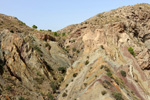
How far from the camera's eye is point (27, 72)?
34812mm

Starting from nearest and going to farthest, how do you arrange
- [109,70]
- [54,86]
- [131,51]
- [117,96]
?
[117,96], [109,70], [54,86], [131,51]

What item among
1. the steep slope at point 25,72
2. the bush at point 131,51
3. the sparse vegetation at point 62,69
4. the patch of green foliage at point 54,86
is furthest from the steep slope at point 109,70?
the steep slope at point 25,72

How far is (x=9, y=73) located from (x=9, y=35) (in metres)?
10.3

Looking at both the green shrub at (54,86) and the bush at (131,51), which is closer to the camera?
the green shrub at (54,86)

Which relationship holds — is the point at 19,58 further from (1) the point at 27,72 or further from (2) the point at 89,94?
(2) the point at 89,94

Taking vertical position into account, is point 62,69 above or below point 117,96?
above

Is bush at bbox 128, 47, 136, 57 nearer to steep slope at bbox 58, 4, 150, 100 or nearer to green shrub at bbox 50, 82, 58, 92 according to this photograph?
steep slope at bbox 58, 4, 150, 100

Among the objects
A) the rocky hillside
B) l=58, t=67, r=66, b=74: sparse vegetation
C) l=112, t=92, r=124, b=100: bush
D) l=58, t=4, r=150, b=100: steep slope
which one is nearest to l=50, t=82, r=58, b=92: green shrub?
the rocky hillside

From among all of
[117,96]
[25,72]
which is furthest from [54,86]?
[117,96]

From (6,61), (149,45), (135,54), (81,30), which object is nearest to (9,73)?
(6,61)

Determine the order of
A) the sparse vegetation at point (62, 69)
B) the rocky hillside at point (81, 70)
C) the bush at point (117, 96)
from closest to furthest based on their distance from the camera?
the bush at point (117, 96) → the rocky hillside at point (81, 70) → the sparse vegetation at point (62, 69)

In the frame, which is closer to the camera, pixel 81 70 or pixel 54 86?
pixel 54 86

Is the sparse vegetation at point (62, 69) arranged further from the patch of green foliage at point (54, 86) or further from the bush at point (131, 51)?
the bush at point (131, 51)

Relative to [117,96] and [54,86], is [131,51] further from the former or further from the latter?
[54,86]
